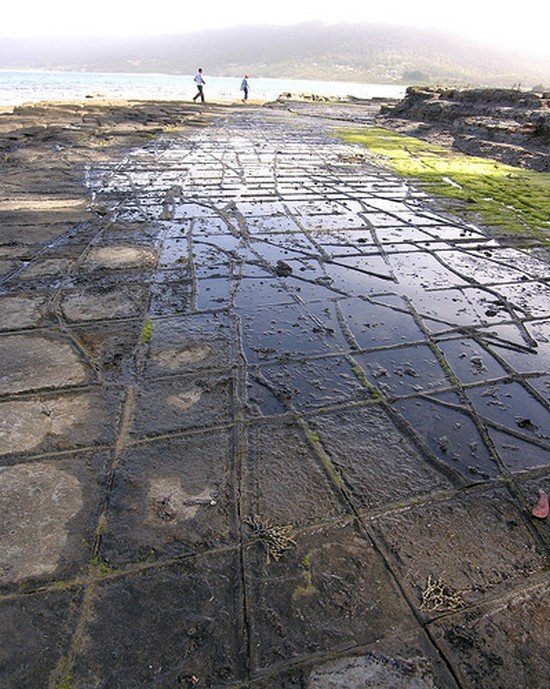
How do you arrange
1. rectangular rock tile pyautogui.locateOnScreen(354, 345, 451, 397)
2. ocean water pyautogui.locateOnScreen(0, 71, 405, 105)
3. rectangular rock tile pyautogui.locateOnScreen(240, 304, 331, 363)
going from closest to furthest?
rectangular rock tile pyautogui.locateOnScreen(354, 345, 451, 397) → rectangular rock tile pyautogui.locateOnScreen(240, 304, 331, 363) → ocean water pyautogui.locateOnScreen(0, 71, 405, 105)

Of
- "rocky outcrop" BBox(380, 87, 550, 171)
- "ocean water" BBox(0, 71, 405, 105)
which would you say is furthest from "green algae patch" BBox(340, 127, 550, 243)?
"ocean water" BBox(0, 71, 405, 105)

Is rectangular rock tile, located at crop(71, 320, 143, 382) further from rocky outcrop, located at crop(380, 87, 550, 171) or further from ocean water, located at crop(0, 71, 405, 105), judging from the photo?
ocean water, located at crop(0, 71, 405, 105)

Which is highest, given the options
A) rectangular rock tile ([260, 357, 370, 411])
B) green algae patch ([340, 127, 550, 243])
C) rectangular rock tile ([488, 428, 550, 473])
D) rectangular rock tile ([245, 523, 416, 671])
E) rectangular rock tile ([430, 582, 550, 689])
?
green algae patch ([340, 127, 550, 243])

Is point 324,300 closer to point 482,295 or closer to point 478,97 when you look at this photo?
point 482,295

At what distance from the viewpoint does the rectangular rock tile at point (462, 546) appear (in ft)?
7.05

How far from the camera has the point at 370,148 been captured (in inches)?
596

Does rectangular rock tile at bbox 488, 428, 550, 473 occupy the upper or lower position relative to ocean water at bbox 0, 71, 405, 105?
lower

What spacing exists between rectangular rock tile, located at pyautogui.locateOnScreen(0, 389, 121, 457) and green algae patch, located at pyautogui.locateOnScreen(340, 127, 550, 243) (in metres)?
6.80

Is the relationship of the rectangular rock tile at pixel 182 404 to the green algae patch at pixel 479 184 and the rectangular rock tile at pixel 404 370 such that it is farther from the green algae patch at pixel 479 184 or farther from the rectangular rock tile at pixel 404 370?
the green algae patch at pixel 479 184

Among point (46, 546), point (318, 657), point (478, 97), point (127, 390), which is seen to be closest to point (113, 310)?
point (127, 390)

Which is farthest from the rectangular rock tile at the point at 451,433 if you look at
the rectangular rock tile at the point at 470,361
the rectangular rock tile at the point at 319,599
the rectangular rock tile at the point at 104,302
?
the rectangular rock tile at the point at 104,302

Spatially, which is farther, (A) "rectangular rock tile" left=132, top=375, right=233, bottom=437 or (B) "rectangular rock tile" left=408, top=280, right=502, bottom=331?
(B) "rectangular rock tile" left=408, top=280, right=502, bottom=331

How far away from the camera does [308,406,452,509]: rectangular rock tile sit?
264 centimetres

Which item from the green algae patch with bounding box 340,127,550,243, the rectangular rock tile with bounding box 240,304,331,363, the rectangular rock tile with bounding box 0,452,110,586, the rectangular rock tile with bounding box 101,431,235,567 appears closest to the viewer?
the rectangular rock tile with bounding box 0,452,110,586
